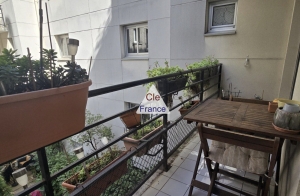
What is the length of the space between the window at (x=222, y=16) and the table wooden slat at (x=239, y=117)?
2.05 meters

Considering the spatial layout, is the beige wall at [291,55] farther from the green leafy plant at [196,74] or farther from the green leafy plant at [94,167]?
the green leafy plant at [94,167]

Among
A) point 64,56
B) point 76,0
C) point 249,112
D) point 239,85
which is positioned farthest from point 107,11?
point 249,112

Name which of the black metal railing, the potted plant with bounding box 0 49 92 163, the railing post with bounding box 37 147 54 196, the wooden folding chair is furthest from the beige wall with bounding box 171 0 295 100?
the railing post with bounding box 37 147 54 196

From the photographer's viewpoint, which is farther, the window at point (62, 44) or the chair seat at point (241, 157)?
the window at point (62, 44)

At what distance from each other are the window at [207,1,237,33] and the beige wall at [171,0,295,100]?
14 centimetres

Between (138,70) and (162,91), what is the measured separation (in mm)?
2819

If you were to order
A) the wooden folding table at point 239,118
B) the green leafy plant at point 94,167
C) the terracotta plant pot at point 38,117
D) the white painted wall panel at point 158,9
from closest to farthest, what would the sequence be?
the terracotta plant pot at point 38,117 → the wooden folding table at point 239,118 → the green leafy plant at point 94,167 → the white painted wall panel at point 158,9

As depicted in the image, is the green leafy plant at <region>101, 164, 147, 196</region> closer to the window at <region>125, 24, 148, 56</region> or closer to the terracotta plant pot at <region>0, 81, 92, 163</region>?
the terracotta plant pot at <region>0, 81, 92, 163</region>

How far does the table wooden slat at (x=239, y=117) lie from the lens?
1.13 meters

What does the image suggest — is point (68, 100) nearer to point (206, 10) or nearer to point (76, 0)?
point (206, 10)

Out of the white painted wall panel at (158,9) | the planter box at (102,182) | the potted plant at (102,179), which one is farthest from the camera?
the white painted wall panel at (158,9)

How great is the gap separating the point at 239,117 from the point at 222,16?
2547mm

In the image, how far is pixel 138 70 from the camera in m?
4.46

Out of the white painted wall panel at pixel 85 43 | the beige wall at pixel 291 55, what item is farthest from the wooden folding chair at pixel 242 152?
the white painted wall panel at pixel 85 43
